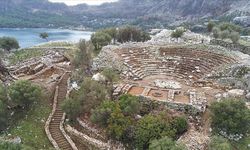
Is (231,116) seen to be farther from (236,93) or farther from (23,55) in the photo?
(23,55)

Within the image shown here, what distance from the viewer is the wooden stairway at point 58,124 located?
35.6 meters

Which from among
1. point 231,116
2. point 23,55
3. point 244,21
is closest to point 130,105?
point 231,116

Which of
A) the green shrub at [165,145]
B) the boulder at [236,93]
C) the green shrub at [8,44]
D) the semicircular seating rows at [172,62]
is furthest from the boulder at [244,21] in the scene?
the green shrub at [165,145]

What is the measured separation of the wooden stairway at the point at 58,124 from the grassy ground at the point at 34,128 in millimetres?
965

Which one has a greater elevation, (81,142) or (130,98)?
(130,98)

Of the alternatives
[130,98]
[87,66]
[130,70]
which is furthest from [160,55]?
[130,98]

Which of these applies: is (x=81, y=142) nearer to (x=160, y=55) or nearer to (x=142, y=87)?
(x=142, y=87)

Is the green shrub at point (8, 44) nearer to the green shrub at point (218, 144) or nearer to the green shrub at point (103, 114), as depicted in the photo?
the green shrub at point (103, 114)

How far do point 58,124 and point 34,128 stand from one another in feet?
9.06

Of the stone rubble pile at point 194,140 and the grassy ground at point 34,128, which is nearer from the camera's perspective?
the stone rubble pile at point 194,140

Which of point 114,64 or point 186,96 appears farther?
point 114,64

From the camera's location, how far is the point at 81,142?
36.0 metres

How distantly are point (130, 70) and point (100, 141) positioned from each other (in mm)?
17263

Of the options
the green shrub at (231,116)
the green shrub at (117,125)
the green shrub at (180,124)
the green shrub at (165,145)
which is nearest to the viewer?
the green shrub at (165,145)
